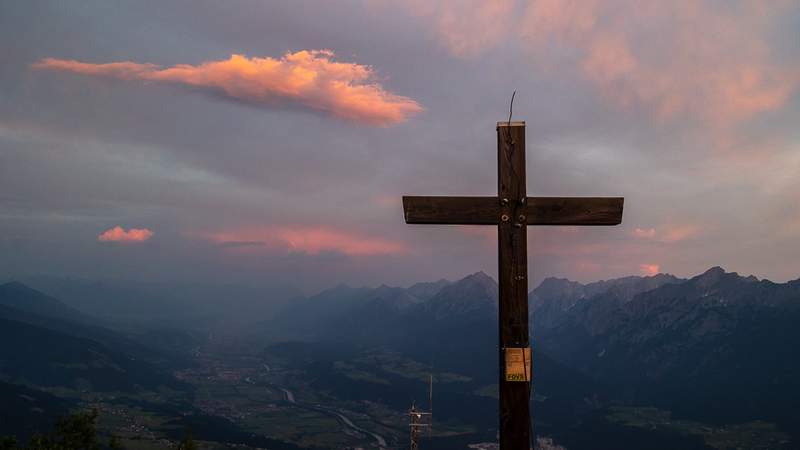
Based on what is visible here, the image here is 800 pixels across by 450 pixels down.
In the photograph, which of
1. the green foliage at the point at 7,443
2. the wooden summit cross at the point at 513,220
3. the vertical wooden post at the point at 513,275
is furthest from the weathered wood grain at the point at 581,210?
the green foliage at the point at 7,443

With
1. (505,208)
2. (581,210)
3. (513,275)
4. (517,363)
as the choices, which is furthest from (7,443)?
(581,210)

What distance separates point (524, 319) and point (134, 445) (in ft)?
719

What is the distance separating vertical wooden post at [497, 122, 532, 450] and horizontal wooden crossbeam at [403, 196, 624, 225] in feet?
0.46

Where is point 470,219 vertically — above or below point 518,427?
above

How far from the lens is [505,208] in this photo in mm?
7930

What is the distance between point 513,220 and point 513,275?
0.79 m

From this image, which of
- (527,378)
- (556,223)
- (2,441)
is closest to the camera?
(527,378)

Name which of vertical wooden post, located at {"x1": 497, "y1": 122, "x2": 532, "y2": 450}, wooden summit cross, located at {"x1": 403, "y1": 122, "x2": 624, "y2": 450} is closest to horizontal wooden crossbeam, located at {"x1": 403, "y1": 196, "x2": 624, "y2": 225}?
wooden summit cross, located at {"x1": 403, "y1": 122, "x2": 624, "y2": 450}

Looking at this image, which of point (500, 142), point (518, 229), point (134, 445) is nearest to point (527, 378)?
point (518, 229)

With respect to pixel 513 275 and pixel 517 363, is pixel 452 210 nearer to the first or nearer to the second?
pixel 513 275

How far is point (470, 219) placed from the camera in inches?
318

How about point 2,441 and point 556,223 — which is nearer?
point 556,223

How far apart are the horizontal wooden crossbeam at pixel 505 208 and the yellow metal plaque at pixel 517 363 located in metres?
1.81

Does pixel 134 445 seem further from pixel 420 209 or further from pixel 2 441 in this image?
Answer: pixel 420 209
